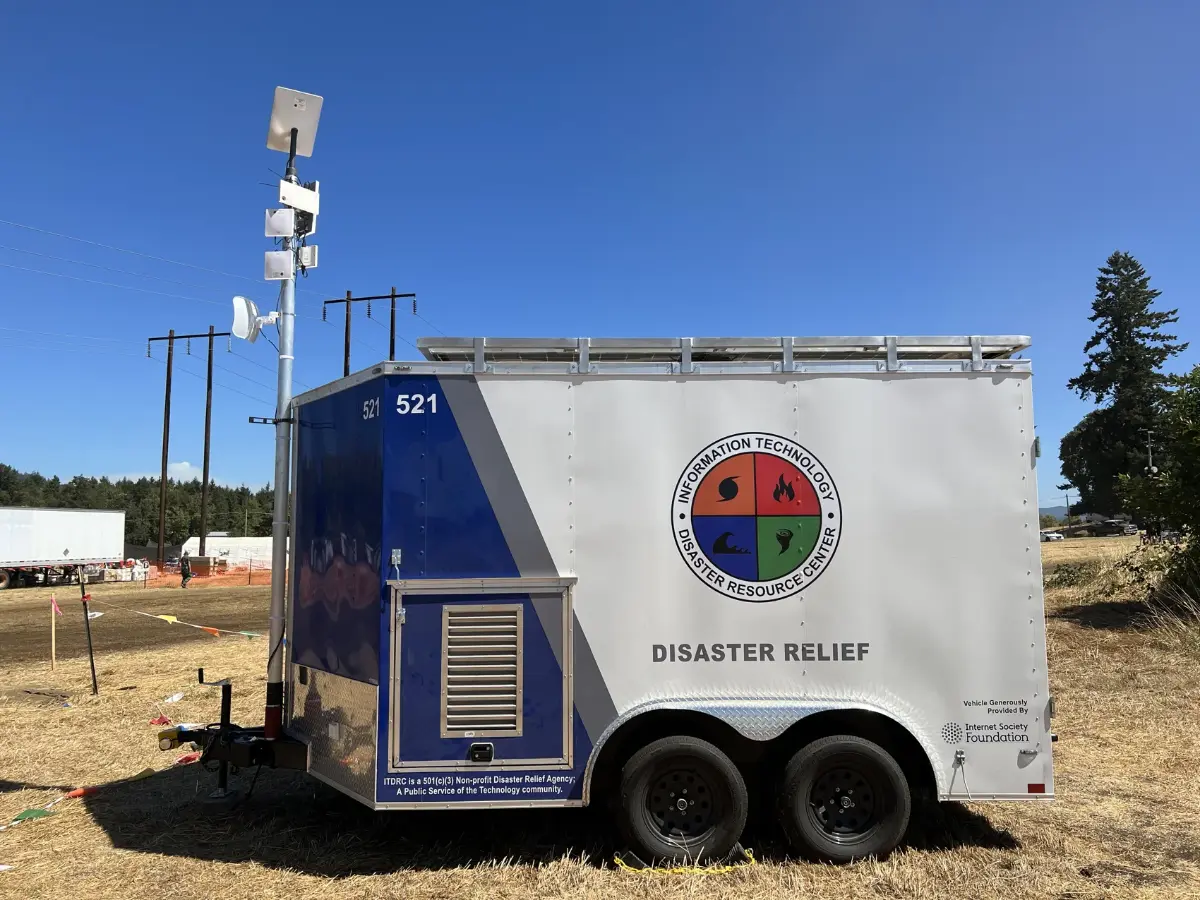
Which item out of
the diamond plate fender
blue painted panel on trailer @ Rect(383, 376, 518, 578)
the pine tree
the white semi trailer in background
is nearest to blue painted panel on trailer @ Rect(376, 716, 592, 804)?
the diamond plate fender

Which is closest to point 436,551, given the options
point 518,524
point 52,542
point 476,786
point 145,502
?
point 518,524

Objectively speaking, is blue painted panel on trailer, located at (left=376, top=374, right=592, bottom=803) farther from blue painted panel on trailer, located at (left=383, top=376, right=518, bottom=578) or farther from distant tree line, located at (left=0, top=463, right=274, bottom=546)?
distant tree line, located at (left=0, top=463, right=274, bottom=546)

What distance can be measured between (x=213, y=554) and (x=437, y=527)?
46.6m

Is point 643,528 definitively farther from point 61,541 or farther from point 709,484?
point 61,541

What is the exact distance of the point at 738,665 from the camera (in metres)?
4.57

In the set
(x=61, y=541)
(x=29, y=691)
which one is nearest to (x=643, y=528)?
(x=29, y=691)

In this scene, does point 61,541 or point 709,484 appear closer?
point 709,484

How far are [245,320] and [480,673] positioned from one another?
3355 mm

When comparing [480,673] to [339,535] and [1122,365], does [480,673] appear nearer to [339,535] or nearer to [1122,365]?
[339,535]

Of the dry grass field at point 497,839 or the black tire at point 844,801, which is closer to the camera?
the dry grass field at point 497,839

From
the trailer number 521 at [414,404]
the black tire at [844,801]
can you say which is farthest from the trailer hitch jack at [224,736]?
the black tire at [844,801]

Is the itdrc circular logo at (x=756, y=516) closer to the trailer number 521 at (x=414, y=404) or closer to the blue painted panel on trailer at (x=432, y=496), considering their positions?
the blue painted panel on trailer at (x=432, y=496)

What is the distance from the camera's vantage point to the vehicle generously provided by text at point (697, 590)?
450cm

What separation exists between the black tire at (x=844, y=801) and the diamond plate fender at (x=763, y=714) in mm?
198
